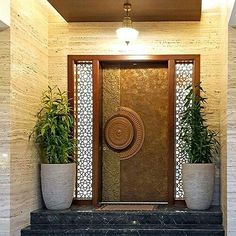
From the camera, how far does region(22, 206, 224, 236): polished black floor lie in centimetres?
749

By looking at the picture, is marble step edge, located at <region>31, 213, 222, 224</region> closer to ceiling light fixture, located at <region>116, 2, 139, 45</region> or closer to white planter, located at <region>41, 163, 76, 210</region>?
white planter, located at <region>41, 163, 76, 210</region>

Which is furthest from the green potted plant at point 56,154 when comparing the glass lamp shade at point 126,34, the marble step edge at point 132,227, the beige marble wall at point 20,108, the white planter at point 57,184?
the glass lamp shade at point 126,34

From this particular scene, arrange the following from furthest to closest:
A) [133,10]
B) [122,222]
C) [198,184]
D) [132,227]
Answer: [133,10], [198,184], [122,222], [132,227]

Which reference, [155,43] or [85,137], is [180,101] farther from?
[85,137]

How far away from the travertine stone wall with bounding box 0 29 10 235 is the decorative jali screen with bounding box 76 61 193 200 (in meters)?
2.00

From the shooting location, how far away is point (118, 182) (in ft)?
29.5

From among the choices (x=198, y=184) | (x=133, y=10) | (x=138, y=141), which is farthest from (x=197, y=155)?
(x=133, y=10)

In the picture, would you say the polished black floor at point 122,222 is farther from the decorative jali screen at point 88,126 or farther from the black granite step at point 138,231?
the decorative jali screen at point 88,126

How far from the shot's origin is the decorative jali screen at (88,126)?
28.4 ft

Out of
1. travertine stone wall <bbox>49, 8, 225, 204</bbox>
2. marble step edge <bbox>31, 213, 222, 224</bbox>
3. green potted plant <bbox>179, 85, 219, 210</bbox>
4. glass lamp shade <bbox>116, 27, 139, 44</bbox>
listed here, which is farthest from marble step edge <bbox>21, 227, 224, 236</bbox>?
glass lamp shade <bbox>116, 27, 139, 44</bbox>

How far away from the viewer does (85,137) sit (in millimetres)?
8758

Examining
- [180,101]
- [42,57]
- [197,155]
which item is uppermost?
[42,57]

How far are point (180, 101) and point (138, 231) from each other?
7.38ft

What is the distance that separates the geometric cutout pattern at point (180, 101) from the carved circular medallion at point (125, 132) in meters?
0.62
